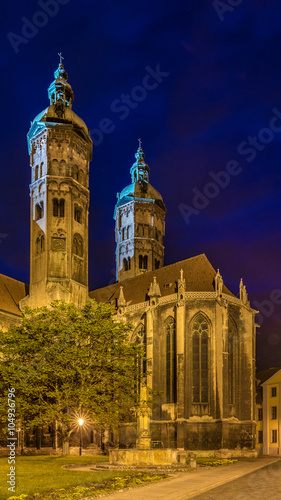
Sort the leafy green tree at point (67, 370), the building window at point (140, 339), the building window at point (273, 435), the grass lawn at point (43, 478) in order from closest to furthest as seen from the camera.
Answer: the grass lawn at point (43, 478) → the leafy green tree at point (67, 370) → the building window at point (140, 339) → the building window at point (273, 435)

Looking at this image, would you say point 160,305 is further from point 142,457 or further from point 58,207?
point 142,457

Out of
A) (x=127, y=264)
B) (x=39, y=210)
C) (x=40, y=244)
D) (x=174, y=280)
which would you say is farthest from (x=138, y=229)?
(x=174, y=280)

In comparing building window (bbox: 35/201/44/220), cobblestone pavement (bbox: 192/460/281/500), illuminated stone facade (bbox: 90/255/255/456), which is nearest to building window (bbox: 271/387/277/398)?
illuminated stone facade (bbox: 90/255/255/456)

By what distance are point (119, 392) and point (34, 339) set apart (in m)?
6.88

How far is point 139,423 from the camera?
104 ft

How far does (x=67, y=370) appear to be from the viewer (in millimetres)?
35594

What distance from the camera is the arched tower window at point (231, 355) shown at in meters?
49.7

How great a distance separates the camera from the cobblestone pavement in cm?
1725

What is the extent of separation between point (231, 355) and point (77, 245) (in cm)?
1920

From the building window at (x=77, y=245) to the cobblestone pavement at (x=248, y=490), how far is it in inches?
1430

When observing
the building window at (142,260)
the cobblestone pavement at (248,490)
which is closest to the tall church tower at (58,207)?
the building window at (142,260)

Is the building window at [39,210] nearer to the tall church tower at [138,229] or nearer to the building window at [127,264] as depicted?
the tall church tower at [138,229]

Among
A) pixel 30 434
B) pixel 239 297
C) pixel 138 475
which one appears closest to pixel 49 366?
pixel 138 475

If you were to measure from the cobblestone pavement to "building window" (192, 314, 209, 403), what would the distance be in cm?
2428
